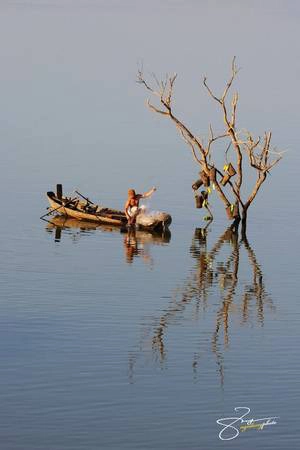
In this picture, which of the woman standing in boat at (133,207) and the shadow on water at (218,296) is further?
the woman standing in boat at (133,207)

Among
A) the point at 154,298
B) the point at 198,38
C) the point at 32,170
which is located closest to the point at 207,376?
the point at 154,298

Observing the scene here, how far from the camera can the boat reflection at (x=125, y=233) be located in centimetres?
4812

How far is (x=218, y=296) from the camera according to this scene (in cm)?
3981

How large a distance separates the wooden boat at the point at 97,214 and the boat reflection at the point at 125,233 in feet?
0.61

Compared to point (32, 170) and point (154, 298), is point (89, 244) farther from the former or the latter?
point (32, 170)

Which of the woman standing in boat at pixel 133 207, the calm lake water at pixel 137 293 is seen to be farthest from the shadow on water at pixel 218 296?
the woman standing in boat at pixel 133 207

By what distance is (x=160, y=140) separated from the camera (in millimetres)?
83625

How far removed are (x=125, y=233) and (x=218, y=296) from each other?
12.1 m

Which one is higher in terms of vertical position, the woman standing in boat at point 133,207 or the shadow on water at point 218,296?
the woman standing in boat at point 133,207

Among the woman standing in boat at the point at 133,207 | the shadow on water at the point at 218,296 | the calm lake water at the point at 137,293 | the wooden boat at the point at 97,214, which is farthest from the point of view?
the woman standing in boat at the point at 133,207

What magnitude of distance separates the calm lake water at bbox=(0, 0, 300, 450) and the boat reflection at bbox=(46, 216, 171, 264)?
0.11 meters

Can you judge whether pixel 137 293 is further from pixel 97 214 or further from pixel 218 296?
pixel 97 214

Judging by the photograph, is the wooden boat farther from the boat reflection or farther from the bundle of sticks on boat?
the boat reflection

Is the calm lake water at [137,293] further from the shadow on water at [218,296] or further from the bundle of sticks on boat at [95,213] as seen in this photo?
the bundle of sticks on boat at [95,213]
